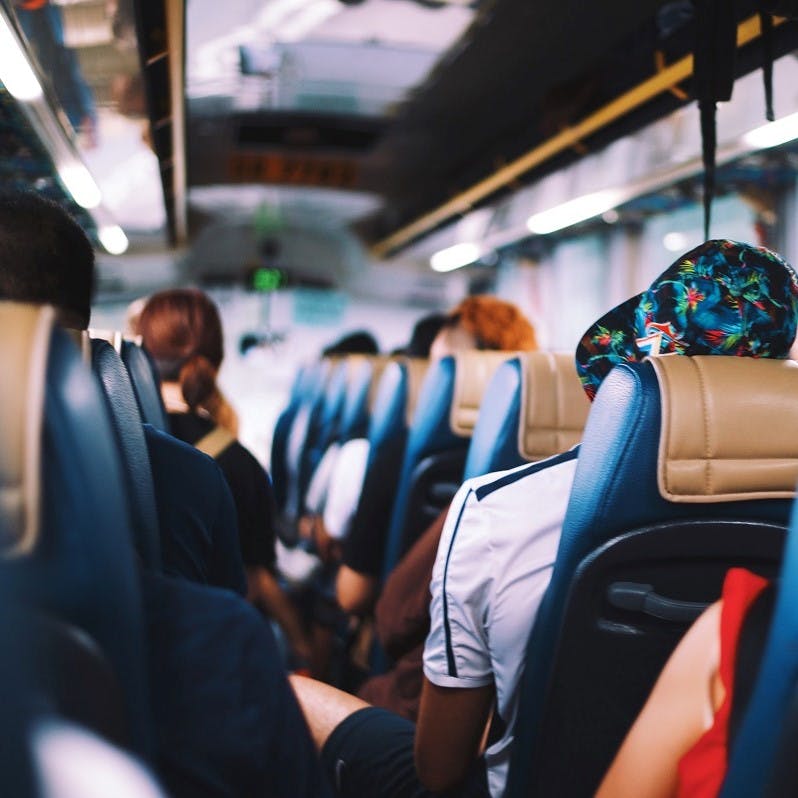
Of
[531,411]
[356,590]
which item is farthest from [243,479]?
[356,590]

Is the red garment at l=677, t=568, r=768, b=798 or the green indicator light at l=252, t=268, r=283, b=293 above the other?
the green indicator light at l=252, t=268, r=283, b=293

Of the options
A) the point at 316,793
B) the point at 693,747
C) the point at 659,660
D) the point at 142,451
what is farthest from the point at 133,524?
the point at 659,660

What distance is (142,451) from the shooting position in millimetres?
1140

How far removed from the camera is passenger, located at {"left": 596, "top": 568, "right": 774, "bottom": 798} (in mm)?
924

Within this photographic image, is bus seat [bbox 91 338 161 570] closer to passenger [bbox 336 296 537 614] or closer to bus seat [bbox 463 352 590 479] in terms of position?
bus seat [bbox 463 352 590 479]

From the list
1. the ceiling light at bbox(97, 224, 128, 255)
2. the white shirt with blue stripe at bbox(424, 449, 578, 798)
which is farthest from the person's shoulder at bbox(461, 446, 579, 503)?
the ceiling light at bbox(97, 224, 128, 255)

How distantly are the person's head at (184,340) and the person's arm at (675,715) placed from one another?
1520 millimetres

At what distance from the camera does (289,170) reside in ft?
29.8

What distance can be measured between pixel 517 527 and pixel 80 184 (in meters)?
4.78

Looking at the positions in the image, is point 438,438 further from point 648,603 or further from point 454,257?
point 454,257

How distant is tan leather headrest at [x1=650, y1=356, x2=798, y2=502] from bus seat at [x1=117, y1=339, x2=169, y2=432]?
2.76 feet

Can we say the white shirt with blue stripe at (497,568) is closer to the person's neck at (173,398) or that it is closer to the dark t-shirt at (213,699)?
the dark t-shirt at (213,699)

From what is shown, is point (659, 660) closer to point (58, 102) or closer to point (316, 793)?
point (316, 793)

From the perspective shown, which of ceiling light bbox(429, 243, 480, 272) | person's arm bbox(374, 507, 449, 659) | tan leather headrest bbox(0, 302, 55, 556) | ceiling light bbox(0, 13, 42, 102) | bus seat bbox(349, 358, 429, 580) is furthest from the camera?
ceiling light bbox(429, 243, 480, 272)
